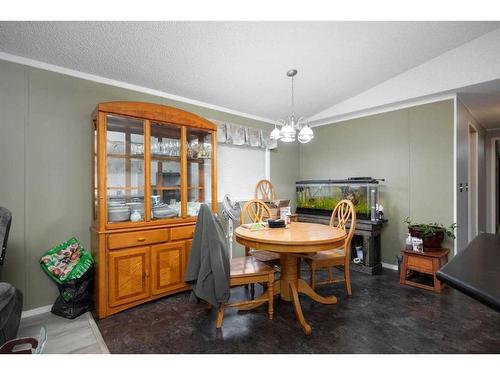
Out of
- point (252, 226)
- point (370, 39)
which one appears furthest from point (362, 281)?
point (370, 39)

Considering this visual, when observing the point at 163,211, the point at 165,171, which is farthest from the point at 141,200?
the point at 165,171

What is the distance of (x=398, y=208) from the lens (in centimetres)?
348

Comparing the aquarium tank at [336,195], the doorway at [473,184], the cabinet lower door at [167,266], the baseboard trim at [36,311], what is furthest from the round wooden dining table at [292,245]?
the doorway at [473,184]

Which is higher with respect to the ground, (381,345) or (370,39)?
(370,39)

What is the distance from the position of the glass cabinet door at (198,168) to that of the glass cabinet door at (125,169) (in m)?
0.54

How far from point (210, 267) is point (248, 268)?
1.29 feet

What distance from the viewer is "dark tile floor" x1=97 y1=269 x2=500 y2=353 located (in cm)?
173

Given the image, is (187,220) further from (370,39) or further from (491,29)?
(491,29)

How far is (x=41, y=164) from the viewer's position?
2264 mm

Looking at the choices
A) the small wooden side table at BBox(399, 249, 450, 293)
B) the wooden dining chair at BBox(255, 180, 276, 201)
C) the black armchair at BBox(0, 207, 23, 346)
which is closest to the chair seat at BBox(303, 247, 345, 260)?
the small wooden side table at BBox(399, 249, 450, 293)

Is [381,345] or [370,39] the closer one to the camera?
[381,345]

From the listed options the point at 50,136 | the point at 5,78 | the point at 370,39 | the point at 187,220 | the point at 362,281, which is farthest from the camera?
the point at 362,281

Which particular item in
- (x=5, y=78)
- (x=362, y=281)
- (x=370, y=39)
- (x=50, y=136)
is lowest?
(x=362, y=281)

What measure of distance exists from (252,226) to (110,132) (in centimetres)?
164
